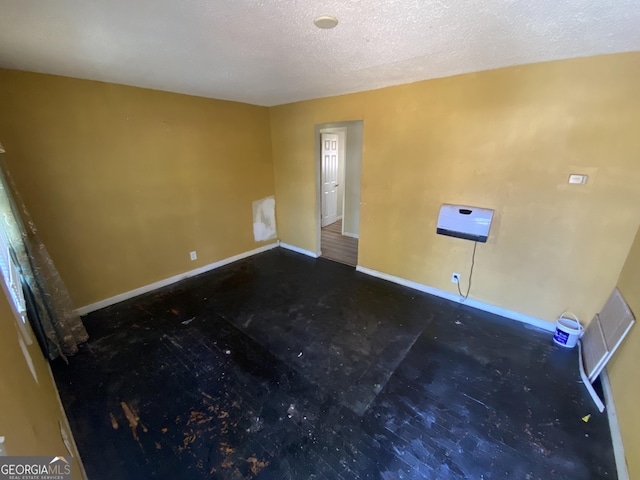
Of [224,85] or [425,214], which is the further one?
[425,214]

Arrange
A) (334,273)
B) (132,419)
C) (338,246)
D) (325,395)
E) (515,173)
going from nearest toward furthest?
1. (132,419)
2. (325,395)
3. (515,173)
4. (334,273)
5. (338,246)

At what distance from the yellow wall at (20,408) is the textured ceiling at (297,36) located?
145 centimetres

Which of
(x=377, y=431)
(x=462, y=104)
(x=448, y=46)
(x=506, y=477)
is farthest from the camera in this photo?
(x=462, y=104)

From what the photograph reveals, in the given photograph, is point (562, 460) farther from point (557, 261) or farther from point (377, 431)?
point (557, 261)

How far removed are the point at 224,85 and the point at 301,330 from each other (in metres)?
2.60

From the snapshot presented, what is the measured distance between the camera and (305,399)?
1.81 metres

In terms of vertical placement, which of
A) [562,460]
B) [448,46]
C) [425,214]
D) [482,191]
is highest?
[448,46]

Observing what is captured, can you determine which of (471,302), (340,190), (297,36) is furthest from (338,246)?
(297,36)

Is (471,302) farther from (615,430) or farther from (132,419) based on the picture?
(132,419)

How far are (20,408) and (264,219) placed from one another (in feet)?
11.9

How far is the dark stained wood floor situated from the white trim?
8.63 ft

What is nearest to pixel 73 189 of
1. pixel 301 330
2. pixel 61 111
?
pixel 61 111

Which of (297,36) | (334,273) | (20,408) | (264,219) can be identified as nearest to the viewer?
(20,408)

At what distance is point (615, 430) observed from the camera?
5.11 feet
